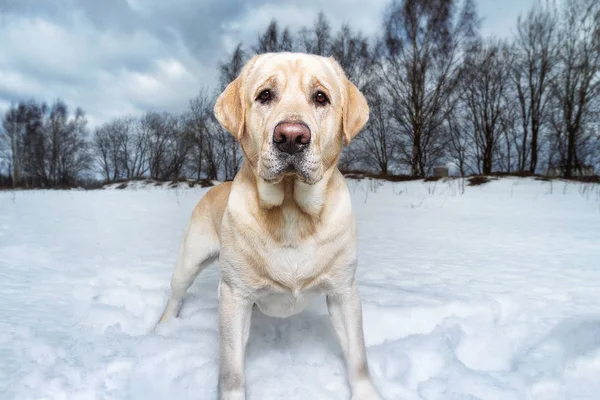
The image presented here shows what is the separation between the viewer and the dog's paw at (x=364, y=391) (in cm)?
154

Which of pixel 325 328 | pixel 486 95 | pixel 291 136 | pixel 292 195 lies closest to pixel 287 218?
pixel 292 195

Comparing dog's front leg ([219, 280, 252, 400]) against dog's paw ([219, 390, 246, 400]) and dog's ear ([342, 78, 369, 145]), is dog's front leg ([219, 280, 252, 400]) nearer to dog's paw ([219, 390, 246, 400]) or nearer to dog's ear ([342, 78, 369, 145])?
dog's paw ([219, 390, 246, 400])

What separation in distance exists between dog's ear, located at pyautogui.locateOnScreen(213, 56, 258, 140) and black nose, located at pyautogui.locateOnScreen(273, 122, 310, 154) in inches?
15.6

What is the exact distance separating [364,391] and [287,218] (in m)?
0.82

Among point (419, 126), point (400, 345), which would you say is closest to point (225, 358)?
point (400, 345)

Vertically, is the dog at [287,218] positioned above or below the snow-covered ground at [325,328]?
above

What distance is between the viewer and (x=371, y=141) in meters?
19.5

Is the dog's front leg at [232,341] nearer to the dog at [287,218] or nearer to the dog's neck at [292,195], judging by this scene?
the dog at [287,218]

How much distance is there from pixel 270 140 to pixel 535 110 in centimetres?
2107

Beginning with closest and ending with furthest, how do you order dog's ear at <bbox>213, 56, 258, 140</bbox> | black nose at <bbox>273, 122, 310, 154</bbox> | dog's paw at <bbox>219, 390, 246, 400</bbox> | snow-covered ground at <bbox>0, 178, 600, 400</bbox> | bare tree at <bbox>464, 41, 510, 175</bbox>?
1. black nose at <bbox>273, 122, 310, 154</bbox>
2. dog's paw at <bbox>219, 390, 246, 400</bbox>
3. snow-covered ground at <bbox>0, 178, 600, 400</bbox>
4. dog's ear at <bbox>213, 56, 258, 140</bbox>
5. bare tree at <bbox>464, 41, 510, 175</bbox>

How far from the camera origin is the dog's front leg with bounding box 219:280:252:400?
1.52m

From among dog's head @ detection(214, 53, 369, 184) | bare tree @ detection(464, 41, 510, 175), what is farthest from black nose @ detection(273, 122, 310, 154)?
bare tree @ detection(464, 41, 510, 175)

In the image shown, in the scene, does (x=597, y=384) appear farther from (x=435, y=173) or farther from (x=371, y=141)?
(x=435, y=173)

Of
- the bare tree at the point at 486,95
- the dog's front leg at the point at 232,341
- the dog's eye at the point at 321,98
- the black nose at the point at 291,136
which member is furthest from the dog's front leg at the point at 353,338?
the bare tree at the point at 486,95
